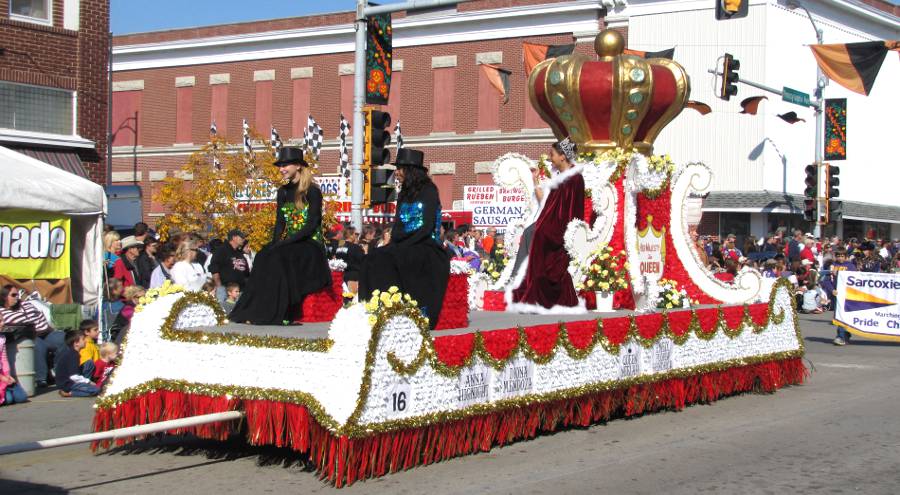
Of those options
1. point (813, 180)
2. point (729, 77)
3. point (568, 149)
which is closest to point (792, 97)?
point (813, 180)

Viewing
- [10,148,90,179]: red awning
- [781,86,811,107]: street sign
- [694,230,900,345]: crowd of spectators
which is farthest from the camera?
[781,86,811,107]: street sign

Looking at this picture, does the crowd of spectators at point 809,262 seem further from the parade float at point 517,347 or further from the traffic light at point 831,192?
the parade float at point 517,347

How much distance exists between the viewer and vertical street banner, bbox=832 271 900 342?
18594 mm

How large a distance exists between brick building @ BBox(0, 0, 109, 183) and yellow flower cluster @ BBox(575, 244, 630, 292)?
42.0 ft

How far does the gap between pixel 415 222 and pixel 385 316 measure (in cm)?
191

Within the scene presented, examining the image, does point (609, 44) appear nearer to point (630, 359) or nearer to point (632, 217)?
point (632, 217)

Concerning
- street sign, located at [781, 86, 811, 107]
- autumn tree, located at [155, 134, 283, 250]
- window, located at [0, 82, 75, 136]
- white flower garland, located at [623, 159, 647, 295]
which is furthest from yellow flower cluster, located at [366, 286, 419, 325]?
street sign, located at [781, 86, 811, 107]

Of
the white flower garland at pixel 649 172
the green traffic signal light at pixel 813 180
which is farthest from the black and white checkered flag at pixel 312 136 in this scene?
the white flower garland at pixel 649 172

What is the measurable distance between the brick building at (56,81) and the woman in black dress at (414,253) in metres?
13.5

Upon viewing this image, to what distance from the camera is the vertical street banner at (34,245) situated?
1288 cm

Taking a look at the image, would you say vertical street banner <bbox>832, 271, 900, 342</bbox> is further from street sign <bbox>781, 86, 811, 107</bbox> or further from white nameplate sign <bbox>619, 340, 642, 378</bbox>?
street sign <bbox>781, 86, 811, 107</bbox>

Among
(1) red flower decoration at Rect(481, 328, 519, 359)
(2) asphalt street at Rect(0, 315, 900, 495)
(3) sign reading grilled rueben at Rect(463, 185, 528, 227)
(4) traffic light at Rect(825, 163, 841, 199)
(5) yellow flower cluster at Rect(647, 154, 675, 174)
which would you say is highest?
(4) traffic light at Rect(825, 163, 841, 199)

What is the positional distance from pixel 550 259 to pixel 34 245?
20.5ft

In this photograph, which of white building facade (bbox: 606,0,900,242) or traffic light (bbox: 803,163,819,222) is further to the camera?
white building facade (bbox: 606,0,900,242)
